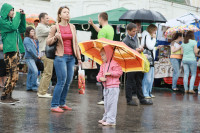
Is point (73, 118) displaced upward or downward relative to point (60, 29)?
downward

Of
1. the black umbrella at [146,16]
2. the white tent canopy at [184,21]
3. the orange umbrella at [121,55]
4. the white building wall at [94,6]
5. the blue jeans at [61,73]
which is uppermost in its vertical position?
the white building wall at [94,6]

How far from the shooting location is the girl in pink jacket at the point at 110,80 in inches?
261

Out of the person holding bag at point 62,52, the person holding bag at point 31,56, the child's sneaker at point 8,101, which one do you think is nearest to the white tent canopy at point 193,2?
the person holding bag at point 31,56

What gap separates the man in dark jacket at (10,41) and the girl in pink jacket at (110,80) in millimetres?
2228

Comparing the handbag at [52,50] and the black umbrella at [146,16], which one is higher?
the black umbrella at [146,16]

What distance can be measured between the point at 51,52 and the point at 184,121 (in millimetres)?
2744

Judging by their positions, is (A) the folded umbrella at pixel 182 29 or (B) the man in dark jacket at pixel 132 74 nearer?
(B) the man in dark jacket at pixel 132 74

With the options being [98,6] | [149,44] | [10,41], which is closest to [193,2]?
[98,6]

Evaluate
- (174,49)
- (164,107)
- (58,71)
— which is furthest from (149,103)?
(174,49)

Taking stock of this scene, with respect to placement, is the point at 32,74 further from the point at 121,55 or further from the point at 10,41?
the point at 121,55

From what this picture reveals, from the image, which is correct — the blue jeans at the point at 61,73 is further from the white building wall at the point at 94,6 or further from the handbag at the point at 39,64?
the white building wall at the point at 94,6

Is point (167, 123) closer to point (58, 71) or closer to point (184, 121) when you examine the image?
point (184, 121)

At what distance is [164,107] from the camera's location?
9.39m

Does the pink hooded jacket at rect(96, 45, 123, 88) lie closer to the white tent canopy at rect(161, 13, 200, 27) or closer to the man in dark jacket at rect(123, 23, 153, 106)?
the man in dark jacket at rect(123, 23, 153, 106)
